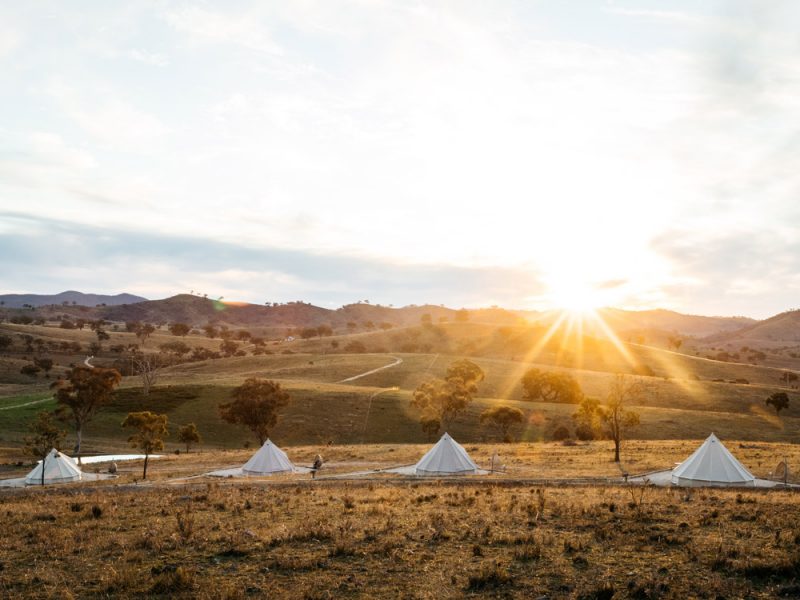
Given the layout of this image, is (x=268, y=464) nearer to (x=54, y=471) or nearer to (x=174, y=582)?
(x=54, y=471)

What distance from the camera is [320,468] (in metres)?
51.3

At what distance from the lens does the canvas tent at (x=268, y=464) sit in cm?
5000

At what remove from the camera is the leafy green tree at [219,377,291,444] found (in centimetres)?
8225

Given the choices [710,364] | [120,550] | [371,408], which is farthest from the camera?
[710,364]

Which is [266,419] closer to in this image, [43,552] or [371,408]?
[371,408]

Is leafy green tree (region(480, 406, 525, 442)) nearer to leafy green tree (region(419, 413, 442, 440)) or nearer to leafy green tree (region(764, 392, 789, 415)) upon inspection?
leafy green tree (region(419, 413, 442, 440))

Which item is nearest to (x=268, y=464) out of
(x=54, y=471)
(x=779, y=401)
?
(x=54, y=471)

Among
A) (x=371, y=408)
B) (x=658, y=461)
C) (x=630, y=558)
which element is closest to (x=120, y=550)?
(x=630, y=558)

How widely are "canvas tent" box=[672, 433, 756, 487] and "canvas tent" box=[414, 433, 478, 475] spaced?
14.8 meters

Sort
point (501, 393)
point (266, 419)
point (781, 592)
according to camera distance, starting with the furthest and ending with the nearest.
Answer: point (501, 393)
point (266, 419)
point (781, 592)

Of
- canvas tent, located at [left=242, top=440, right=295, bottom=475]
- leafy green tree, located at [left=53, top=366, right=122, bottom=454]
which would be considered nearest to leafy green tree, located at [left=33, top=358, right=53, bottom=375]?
leafy green tree, located at [left=53, top=366, right=122, bottom=454]

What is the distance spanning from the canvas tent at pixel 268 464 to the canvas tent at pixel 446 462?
36.8 ft

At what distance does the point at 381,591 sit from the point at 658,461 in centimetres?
4301

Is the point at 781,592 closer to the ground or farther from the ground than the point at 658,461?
farther from the ground
